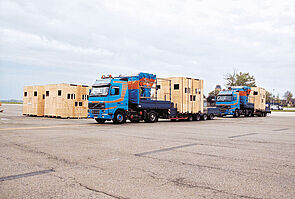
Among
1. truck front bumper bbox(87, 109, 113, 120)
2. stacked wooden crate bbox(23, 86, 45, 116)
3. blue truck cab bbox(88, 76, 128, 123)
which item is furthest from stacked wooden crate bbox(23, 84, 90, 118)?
truck front bumper bbox(87, 109, 113, 120)

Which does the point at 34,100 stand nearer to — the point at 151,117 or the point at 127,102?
the point at 127,102

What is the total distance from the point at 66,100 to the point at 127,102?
341 inches

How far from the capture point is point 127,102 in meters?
19.3

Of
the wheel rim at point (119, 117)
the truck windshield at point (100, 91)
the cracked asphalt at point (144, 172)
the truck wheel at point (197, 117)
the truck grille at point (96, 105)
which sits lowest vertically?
the cracked asphalt at point (144, 172)

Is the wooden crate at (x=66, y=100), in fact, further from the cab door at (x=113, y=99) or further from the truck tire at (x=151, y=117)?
the cab door at (x=113, y=99)

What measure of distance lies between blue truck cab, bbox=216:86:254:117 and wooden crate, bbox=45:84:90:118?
53.5 feet

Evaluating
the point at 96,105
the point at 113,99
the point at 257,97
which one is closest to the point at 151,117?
the point at 113,99

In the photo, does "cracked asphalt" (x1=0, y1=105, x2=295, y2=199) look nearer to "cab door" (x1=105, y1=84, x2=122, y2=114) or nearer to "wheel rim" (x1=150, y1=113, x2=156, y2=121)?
"cab door" (x1=105, y1=84, x2=122, y2=114)

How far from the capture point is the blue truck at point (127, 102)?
18.2m

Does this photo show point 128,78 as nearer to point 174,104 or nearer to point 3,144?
point 174,104

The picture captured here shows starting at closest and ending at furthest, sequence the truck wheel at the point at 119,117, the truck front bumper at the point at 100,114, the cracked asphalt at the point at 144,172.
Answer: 1. the cracked asphalt at the point at 144,172
2. the truck front bumper at the point at 100,114
3. the truck wheel at the point at 119,117

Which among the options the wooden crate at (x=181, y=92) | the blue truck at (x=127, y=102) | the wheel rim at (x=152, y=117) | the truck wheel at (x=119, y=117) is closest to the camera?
the blue truck at (x=127, y=102)

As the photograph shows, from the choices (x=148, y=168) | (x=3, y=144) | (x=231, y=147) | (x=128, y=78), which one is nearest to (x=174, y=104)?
(x=128, y=78)

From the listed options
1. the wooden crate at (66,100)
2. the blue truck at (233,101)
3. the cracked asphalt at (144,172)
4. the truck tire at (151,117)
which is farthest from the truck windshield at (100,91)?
the blue truck at (233,101)
